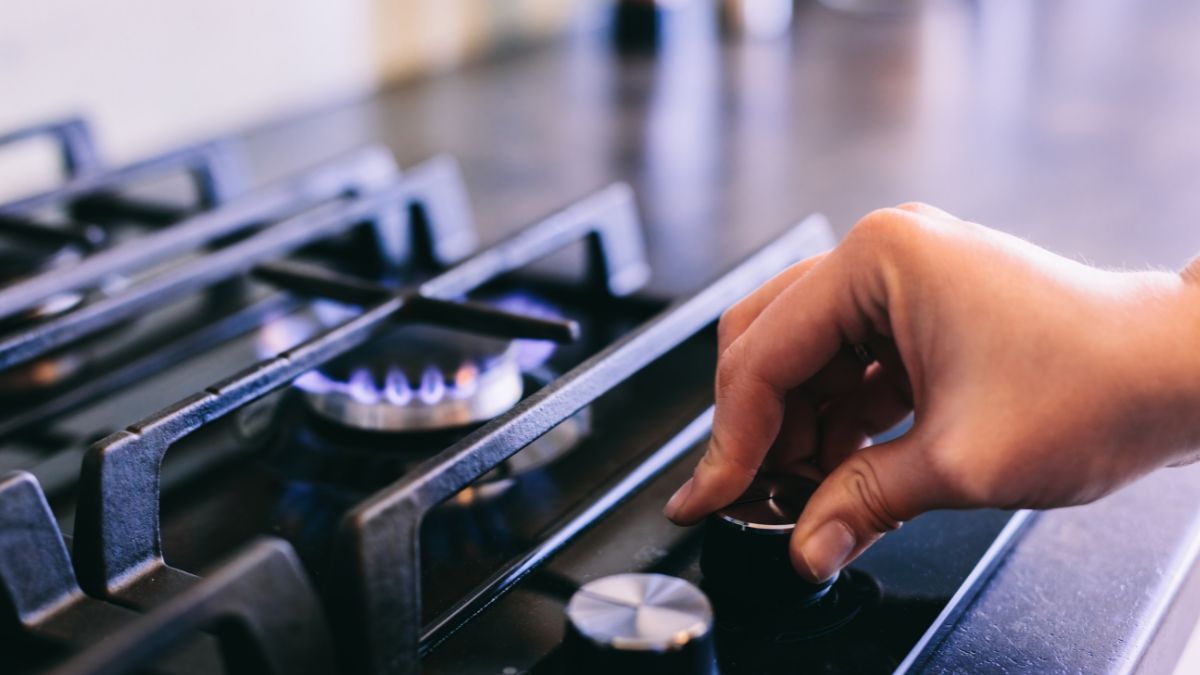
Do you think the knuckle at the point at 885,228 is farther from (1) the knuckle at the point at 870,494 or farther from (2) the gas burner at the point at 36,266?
(2) the gas burner at the point at 36,266

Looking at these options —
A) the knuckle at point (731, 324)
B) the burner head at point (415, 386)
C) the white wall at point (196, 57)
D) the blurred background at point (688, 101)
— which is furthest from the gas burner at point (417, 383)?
the white wall at point (196, 57)

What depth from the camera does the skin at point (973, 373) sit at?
48cm

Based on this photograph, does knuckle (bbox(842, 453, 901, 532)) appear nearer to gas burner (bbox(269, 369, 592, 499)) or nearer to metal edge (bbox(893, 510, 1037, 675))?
metal edge (bbox(893, 510, 1037, 675))

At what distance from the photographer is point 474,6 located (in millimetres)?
1568

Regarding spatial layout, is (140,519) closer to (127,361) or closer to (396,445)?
(396,445)

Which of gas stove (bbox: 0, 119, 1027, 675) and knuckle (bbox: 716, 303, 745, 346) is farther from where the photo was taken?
knuckle (bbox: 716, 303, 745, 346)

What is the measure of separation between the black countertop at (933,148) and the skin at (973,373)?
0.06 metres

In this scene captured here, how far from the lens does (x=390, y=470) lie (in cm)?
64

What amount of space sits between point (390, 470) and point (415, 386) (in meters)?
0.05

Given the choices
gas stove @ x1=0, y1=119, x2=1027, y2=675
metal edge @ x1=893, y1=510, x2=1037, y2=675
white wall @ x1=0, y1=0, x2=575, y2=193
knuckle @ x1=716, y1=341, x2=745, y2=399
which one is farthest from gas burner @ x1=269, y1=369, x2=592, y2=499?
white wall @ x1=0, y1=0, x2=575, y2=193

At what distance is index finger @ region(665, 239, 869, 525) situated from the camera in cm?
54

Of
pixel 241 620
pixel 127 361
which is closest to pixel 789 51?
pixel 127 361

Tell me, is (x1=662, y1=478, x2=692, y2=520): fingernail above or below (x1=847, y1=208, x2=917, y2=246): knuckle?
below

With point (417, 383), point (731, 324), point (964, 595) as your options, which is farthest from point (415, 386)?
point (964, 595)
